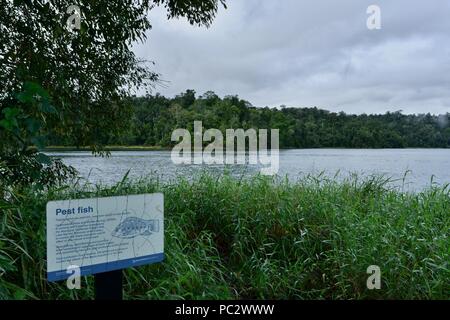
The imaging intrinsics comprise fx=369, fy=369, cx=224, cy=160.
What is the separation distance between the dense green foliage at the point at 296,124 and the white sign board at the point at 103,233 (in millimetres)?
2824

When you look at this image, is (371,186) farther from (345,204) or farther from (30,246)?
(30,246)

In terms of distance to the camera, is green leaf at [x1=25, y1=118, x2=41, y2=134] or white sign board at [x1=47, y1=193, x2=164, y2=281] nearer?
white sign board at [x1=47, y1=193, x2=164, y2=281]

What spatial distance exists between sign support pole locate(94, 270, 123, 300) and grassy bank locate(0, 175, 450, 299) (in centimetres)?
43

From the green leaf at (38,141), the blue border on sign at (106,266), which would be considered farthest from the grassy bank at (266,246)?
the green leaf at (38,141)

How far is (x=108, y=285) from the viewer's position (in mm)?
1578

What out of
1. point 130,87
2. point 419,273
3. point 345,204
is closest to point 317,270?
point 419,273

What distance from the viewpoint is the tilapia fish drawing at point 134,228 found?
158 cm

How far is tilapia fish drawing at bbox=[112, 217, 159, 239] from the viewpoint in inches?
62.1

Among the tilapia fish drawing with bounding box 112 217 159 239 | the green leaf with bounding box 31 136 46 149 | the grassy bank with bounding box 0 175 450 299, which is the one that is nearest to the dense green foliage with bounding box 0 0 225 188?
the green leaf with bounding box 31 136 46 149

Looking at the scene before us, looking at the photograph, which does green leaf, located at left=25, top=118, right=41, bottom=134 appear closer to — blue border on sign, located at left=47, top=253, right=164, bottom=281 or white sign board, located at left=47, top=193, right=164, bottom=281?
white sign board, located at left=47, top=193, right=164, bottom=281

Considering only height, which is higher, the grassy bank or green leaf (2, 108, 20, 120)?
green leaf (2, 108, 20, 120)

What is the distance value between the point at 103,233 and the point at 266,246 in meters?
1.70

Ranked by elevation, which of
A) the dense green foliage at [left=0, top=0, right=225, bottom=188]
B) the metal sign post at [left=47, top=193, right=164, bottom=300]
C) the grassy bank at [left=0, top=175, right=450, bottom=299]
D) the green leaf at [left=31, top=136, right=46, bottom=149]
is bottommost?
the grassy bank at [left=0, top=175, right=450, bottom=299]
